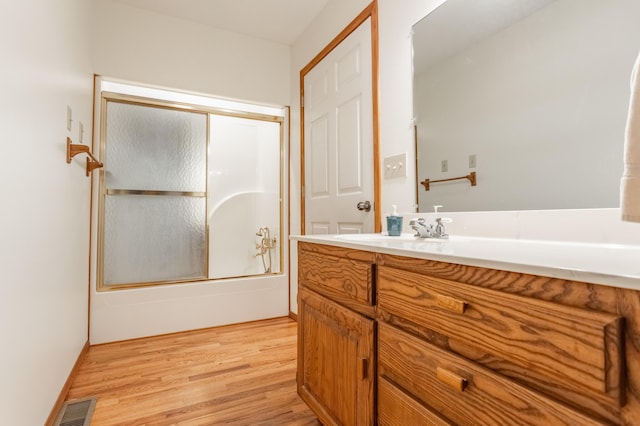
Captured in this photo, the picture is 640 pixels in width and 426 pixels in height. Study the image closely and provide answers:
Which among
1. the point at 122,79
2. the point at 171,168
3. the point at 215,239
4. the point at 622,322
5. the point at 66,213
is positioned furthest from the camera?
the point at 215,239

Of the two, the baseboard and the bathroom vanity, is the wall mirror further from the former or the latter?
the baseboard

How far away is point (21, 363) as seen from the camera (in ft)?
3.38

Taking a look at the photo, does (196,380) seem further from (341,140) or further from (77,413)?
(341,140)

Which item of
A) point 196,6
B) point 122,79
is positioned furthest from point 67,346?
point 196,6

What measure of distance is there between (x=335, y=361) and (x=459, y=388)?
0.55 metres

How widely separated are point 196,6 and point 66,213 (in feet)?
5.69

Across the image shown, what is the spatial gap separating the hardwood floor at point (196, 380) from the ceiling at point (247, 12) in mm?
2473

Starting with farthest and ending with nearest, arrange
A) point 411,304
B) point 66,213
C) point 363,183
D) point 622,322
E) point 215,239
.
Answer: point 215,239 < point 363,183 < point 66,213 < point 411,304 < point 622,322

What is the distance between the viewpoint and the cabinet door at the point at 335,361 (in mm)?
960

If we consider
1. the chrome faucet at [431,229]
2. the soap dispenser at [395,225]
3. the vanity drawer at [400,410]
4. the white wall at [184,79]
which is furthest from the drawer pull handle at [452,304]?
the white wall at [184,79]

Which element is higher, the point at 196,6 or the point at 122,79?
the point at 196,6

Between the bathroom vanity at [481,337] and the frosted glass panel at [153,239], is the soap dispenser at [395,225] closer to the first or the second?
the bathroom vanity at [481,337]

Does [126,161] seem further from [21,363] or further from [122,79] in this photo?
[21,363]

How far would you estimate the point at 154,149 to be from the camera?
248cm
